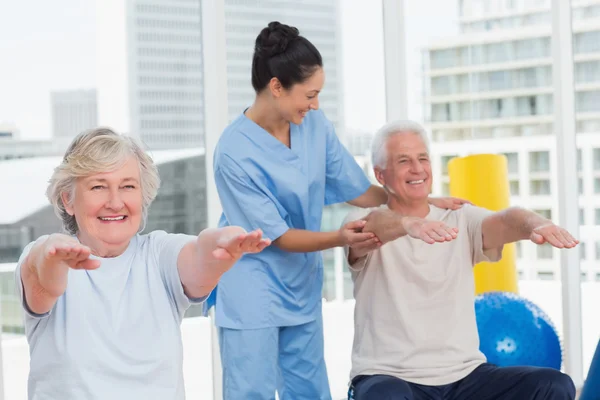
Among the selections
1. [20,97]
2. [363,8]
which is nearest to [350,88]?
[363,8]

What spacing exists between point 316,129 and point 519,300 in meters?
0.87

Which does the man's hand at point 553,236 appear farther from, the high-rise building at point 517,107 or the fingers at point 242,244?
the high-rise building at point 517,107

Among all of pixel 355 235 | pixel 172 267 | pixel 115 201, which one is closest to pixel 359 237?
pixel 355 235

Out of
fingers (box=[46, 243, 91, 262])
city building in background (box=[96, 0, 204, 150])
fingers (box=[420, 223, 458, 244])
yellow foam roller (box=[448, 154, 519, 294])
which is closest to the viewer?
fingers (box=[46, 243, 91, 262])

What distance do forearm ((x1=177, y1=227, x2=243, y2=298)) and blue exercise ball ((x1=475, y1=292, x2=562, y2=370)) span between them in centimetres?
125

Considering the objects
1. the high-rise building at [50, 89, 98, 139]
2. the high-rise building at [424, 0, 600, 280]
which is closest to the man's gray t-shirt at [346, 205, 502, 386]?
the high-rise building at [50, 89, 98, 139]

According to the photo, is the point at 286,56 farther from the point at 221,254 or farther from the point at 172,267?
the point at 221,254

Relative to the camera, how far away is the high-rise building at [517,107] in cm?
358

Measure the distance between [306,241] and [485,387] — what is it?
2.05ft

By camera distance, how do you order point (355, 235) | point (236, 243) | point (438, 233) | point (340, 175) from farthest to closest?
1. point (340, 175)
2. point (355, 235)
3. point (438, 233)
4. point (236, 243)

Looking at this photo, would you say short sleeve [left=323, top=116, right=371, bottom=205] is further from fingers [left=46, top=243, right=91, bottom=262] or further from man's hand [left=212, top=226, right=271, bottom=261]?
fingers [left=46, top=243, right=91, bottom=262]

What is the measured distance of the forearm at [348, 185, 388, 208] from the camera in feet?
8.56

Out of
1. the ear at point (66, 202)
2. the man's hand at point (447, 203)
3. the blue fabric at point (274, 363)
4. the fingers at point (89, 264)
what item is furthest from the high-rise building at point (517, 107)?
the fingers at point (89, 264)

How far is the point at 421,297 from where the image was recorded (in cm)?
236
